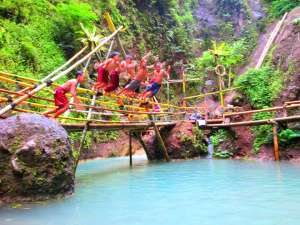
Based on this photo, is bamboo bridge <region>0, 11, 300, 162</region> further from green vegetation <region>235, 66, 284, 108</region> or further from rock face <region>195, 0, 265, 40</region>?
rock face <region>195, 0, 265, 40</region>

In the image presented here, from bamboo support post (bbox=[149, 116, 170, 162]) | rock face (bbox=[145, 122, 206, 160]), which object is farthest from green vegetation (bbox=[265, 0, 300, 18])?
bamboo support post (bbox=[149, 116, 170, 162])

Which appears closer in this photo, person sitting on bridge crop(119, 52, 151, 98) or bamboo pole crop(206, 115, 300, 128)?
person sitting on bridge crop(119, 52, 151, 98)

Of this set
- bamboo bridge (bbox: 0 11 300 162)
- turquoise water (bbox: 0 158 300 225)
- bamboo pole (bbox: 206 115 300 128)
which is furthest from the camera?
bamboo pole (bbox: 206 115 300 128)

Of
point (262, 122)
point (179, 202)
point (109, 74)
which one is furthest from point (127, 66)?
point (179, 202)

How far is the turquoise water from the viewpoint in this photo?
18.0 feet

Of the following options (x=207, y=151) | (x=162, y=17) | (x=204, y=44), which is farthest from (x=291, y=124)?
(x=204, y=44)

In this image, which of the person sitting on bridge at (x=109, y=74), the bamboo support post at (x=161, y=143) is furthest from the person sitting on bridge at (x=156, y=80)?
the person sitting on bridge at (x=109, y=74)

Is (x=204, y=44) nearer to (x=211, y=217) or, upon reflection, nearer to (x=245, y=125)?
(x=245, y=125)

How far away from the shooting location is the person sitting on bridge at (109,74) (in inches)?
424

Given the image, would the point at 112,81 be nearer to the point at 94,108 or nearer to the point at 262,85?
the point at 94,108

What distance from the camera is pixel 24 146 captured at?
658cm

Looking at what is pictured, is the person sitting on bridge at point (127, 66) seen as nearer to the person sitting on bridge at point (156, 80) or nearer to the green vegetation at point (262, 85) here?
the person sitting on bridge at point (156, 80)

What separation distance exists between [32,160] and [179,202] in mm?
2649

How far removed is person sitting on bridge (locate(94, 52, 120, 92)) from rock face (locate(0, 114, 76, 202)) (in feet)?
12.7
